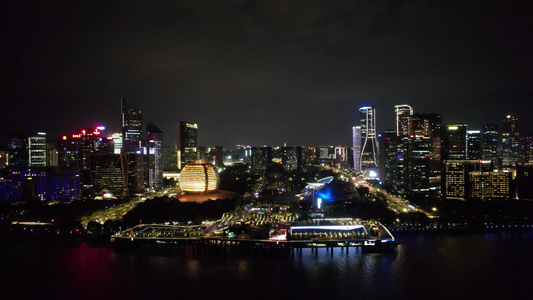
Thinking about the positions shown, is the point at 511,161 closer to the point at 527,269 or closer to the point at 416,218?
the point at 416,218

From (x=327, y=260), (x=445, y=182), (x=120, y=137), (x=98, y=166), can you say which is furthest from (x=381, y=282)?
(x=120, y=137)

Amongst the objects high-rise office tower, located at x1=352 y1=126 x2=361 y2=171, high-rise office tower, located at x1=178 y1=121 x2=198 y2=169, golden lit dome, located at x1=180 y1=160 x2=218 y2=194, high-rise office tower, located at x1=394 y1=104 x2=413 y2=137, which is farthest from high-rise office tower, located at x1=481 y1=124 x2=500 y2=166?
high-rise office tower, located at x1=178 y1=121 x2=198 y2=169

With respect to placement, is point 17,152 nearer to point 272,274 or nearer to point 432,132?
point 272,274

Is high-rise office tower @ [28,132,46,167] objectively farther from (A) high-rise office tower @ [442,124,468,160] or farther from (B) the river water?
(A) high-rise office tower @ [442,124,468,160]

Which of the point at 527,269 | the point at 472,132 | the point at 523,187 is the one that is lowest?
the point at 527,269

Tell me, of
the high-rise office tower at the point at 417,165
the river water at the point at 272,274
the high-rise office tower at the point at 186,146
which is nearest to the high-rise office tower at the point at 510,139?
the high-rise office tower at the point at 417,165

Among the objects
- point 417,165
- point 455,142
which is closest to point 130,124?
point 417,165
